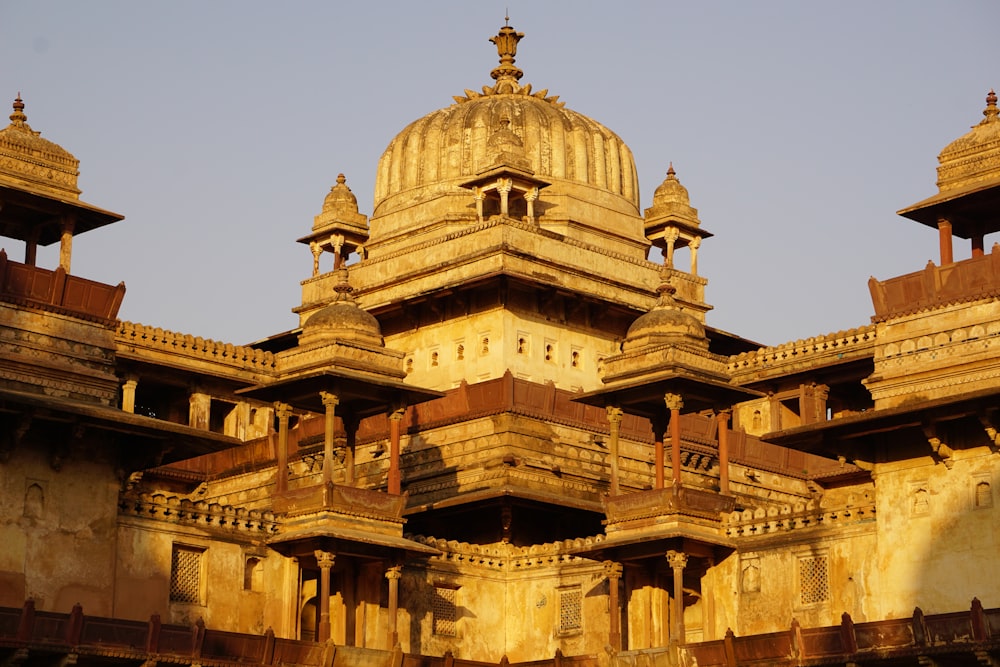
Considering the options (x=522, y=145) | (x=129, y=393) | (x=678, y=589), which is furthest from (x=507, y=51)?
(x=678, y=589)

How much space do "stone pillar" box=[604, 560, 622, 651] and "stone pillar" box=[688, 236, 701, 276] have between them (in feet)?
63.2

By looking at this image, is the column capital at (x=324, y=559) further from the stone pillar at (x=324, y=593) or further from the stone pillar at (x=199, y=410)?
the stone pillar at (x=199, y=410)

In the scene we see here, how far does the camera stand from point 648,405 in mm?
44812

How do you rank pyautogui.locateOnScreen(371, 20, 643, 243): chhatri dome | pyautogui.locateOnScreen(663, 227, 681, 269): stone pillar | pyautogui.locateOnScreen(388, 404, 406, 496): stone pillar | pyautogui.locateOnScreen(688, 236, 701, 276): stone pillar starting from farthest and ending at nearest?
pyautogui.locateOnScreen(688, 236, 701, 276): stone pillar, pyautogui.locateOnScreen(663, 227, 681, 269): stone pillar, pyautogui.locateOnScreen(371, 20, 643, 243): chhatri dome, pyautogui.locateOnScreen(388, 404, 406, 496): stone pillar

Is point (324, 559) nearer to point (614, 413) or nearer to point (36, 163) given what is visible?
point (614, 413)

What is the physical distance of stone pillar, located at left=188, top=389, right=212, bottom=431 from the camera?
55.8 meters

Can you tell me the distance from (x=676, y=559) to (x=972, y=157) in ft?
32.7

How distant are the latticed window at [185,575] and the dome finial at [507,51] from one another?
23.7 m

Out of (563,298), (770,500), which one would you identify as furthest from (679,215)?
(770,500)

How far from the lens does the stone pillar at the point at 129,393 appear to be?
5453 centimetres

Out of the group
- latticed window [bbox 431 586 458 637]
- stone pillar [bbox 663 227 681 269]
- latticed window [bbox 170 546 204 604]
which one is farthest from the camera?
stone pillar [bbox 663 227 681 269]

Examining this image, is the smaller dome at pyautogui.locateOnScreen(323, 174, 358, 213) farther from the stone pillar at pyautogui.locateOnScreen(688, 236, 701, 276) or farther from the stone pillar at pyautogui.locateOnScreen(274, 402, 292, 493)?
the stone pillar at pyautogui.locateOnScreen(274, 402, 292, 493)

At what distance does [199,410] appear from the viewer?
5591 cm

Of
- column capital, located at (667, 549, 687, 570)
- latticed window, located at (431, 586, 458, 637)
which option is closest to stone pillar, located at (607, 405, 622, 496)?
column capital, located at (667, 549, 687, 570)
